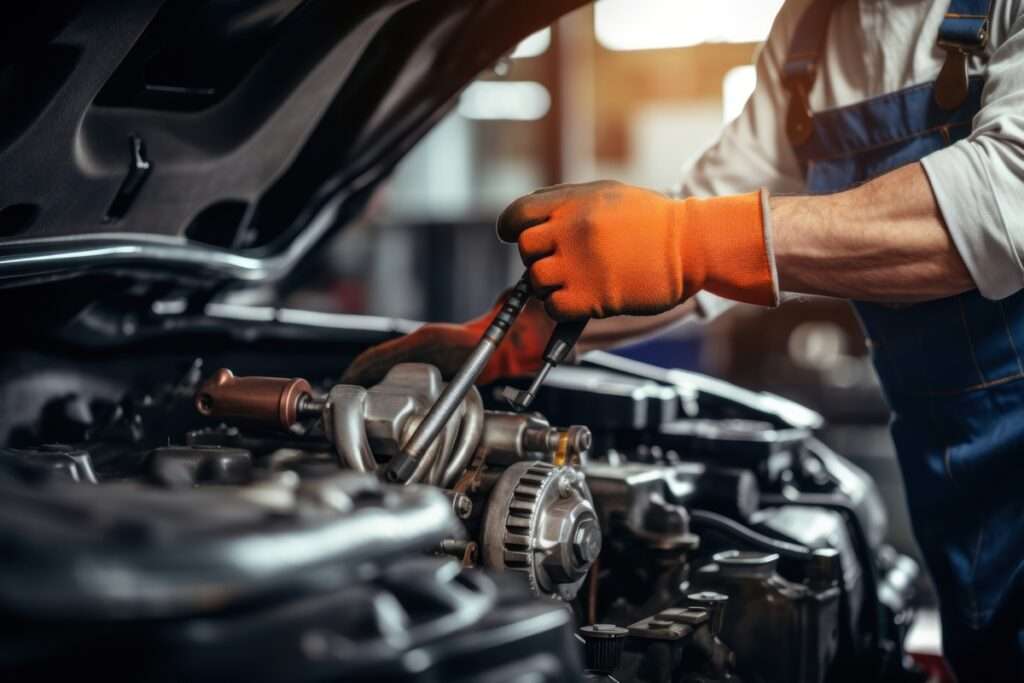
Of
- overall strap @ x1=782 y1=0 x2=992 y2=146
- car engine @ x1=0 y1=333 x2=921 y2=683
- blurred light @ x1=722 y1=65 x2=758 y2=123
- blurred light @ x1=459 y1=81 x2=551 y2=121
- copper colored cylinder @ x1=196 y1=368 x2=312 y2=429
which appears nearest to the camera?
car engine @ x1=0 y1=333 x2=921 y2=683

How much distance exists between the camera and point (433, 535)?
26.1 inches

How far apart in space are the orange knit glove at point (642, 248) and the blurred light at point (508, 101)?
231 inches

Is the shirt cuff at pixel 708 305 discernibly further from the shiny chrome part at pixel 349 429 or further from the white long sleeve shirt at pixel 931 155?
the shiny chrome part at pixel 349 429

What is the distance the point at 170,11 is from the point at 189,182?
288mm

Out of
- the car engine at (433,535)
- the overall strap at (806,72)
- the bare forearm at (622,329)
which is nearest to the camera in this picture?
the car engine at (433,535)

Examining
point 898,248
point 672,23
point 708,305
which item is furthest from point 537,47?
point 898,248

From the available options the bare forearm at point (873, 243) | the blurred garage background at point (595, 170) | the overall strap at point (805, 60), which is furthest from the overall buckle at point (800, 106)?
the blurred garage background at point (595, 170)

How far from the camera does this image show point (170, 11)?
106cm

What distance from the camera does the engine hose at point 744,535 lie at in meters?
1.27

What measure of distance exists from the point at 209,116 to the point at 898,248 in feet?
2.62

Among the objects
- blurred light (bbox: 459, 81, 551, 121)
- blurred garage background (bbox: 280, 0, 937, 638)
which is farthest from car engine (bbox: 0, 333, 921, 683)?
blurred light (bbox: 459, 81, 551, 121)

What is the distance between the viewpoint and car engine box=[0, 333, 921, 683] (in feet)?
1.77

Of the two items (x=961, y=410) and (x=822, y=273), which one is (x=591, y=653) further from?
(x=961, y=410)

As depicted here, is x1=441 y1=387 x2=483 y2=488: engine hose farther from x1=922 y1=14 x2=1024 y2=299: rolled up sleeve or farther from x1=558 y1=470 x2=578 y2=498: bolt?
x1=922 y1=14 x2=1024 y2=299: rolled up sleeve
